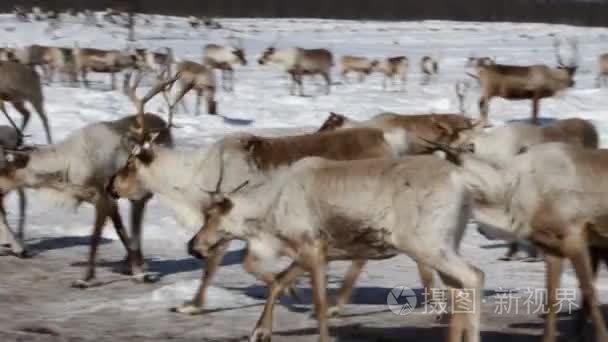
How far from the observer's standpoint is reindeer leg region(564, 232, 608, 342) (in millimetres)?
5809

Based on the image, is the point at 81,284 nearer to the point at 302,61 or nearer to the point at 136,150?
the point at 136,150

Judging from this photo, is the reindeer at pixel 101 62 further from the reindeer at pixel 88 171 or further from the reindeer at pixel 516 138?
the reindeer at pixel 88 171

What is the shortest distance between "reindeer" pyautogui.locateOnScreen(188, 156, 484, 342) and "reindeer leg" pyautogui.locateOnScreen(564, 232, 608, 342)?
647mm

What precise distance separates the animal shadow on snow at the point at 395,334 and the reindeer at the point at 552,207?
0.32 meters

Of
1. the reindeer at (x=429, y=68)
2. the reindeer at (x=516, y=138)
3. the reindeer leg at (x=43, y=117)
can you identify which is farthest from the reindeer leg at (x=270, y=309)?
the reindeer at (x=429, y=68)

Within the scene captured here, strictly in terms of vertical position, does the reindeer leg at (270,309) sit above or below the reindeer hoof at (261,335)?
above

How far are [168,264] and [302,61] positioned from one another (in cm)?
1756

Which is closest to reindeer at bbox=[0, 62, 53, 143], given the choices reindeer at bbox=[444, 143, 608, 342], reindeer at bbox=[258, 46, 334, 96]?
reindeer at bbox=[258, 46, 334, 96]

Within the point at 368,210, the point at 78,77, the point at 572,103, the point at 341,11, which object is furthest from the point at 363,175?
the point at 341,11

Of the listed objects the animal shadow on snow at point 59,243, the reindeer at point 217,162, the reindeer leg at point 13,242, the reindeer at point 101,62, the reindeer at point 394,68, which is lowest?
the reindeer at point 394,68

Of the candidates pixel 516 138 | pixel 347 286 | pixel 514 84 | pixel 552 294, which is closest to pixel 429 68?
pixel 514 84

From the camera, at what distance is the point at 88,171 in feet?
26.3

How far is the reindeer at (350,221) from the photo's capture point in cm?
543

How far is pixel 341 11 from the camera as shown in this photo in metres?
68.2
